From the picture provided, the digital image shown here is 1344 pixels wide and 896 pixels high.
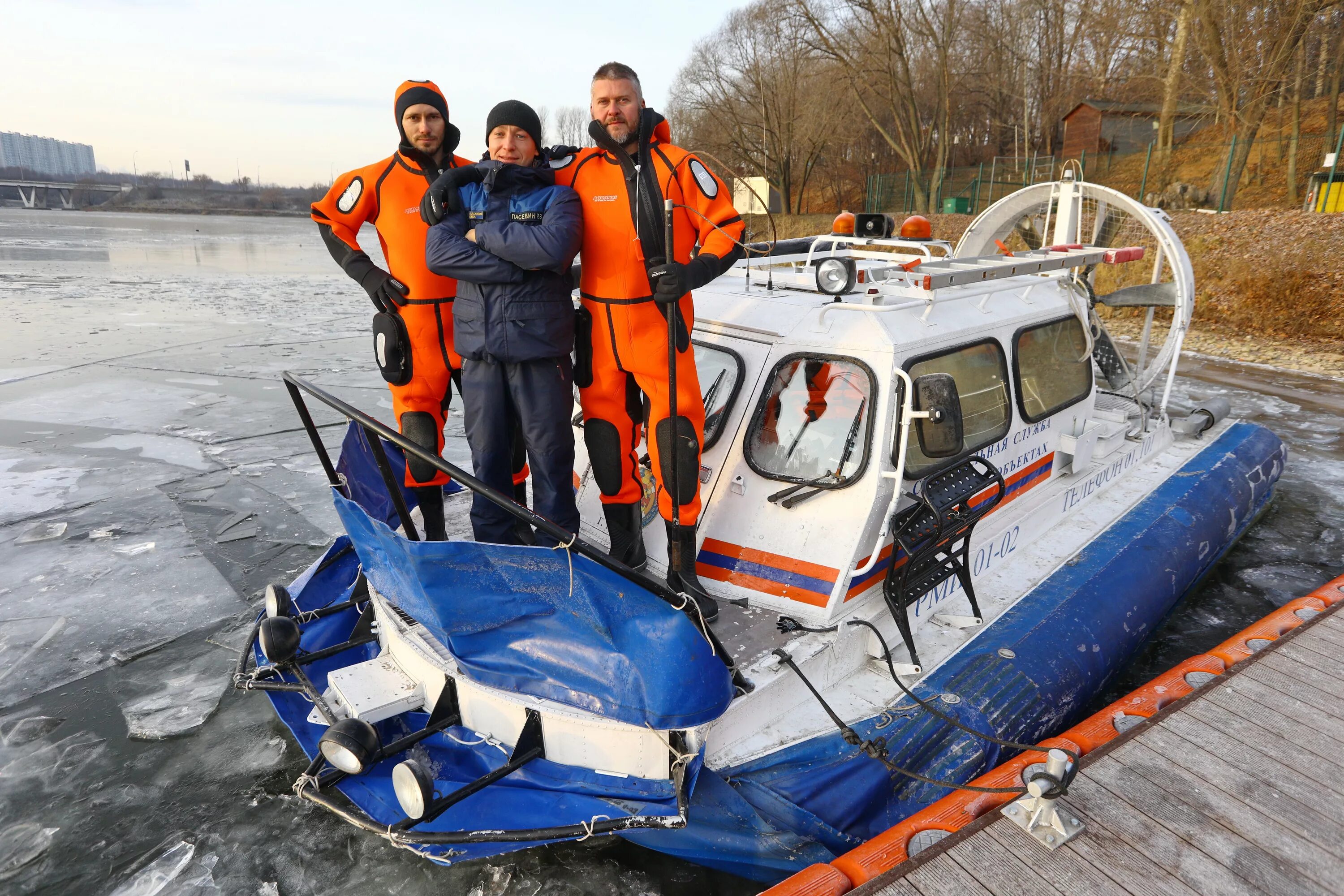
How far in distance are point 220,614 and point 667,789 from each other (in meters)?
3.06

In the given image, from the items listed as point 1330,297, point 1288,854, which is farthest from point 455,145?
point 1330,297

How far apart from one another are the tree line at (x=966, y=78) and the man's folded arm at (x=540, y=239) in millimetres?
19142

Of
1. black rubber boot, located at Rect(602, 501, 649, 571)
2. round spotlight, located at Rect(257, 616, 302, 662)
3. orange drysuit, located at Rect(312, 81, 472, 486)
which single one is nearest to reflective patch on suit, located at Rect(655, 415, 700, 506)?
black rubber boot, located at Rect(602, 501, 649, 571)

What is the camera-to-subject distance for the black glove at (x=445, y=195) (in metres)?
2.77

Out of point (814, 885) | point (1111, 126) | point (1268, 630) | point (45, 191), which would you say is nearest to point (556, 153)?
point (814, 885)

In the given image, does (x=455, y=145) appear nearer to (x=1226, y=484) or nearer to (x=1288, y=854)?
(x=1288, y=854)

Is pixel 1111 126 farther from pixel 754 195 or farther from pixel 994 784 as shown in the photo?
pixel 994 784

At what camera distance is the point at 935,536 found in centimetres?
294

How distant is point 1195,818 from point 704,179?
8.22ft

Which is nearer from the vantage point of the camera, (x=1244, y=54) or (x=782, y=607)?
(x=782, y=607)

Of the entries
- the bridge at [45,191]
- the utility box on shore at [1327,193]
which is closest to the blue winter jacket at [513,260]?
the utility box on shore at [1327,193]

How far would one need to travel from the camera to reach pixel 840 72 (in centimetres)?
2886

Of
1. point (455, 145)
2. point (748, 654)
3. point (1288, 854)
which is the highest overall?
point (455, 145)

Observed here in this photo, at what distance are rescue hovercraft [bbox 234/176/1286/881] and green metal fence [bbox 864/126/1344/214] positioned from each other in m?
→ 10.9
